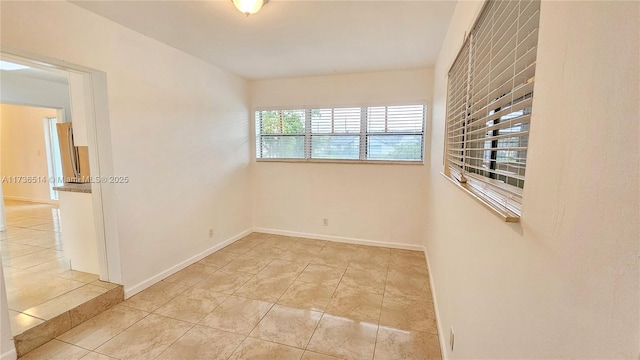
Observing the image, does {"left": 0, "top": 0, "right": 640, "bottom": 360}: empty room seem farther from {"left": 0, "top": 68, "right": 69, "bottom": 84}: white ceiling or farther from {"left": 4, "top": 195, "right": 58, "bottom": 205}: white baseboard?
{"left": 4, "top": 195, "right": 58, "bottom": 205}: white baseboard

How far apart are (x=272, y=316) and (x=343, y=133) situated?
2.60m

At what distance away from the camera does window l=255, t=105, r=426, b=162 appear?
12.1 ft

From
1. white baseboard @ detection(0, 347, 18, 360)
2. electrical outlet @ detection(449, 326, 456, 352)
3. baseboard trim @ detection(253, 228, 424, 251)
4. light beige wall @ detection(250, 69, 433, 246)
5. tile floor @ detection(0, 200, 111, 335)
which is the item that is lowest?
baseboard trim @ detection(253, 228, 424, 251)

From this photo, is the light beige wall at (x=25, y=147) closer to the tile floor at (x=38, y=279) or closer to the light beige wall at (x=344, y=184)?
the tile floor at (x=38, y=279)

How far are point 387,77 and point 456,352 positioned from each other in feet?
10.5

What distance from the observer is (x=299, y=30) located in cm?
245

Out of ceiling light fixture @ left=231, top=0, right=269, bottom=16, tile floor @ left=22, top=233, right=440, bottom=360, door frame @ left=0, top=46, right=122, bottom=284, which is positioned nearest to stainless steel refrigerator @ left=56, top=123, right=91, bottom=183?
door frame @ left=0, top=46, right=122, bottom=284

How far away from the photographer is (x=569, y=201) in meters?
0.56

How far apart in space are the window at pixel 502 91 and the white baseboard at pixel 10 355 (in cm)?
287

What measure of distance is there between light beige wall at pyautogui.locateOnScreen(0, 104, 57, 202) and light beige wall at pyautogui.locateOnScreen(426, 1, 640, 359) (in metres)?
8.25

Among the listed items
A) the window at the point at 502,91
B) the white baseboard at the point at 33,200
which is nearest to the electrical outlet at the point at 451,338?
the window at the point at 502,91

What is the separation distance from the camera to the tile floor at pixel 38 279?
6.72 feet

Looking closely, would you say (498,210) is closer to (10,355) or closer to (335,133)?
(10,355)

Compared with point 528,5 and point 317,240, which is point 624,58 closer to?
point 528,5
